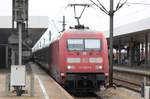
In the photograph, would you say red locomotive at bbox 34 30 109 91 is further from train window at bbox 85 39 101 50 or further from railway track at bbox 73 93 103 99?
railway track at bbox 73 93 103 99

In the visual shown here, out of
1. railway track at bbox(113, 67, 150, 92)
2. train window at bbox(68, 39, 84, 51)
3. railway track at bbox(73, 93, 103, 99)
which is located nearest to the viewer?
railway track at bbox(73, 93, 103, 99)

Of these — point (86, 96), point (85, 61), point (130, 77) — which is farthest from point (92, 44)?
point (130, 77)

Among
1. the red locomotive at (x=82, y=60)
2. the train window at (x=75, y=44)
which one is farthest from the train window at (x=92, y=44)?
the train window at (x=75, y=44)

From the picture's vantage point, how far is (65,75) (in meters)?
23.4

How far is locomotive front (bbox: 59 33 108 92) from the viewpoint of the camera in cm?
2341

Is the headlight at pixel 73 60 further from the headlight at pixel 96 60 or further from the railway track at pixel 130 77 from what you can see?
the railway track at pixel 130 77

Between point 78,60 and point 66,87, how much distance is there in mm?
1692

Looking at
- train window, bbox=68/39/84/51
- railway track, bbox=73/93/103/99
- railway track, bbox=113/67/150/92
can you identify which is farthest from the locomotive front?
railway track, bbox=113/67/150/92

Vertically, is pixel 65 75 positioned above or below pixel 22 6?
below

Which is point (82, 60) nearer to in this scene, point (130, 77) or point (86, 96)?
point (86, 96)

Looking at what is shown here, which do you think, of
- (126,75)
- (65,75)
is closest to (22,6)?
(65,75)

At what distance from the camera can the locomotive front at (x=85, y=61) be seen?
23.4 metres

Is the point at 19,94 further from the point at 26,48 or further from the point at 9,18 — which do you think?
the point at 9,18

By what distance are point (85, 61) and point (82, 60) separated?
146 millimetres
